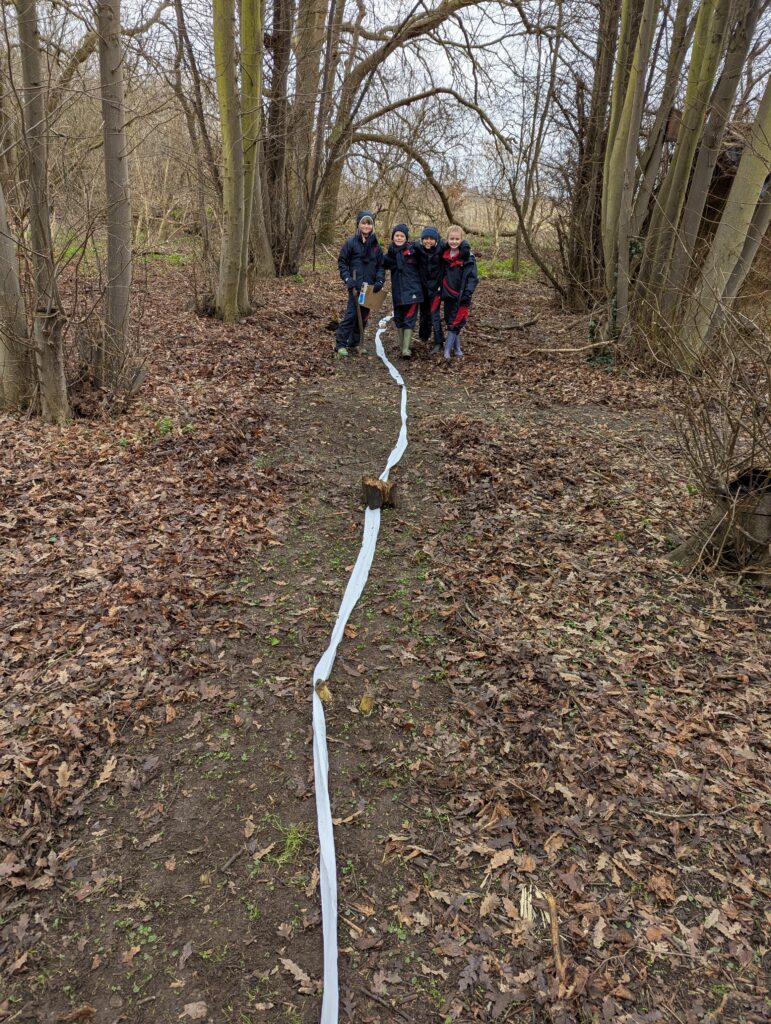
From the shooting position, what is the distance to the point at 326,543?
4.88 m

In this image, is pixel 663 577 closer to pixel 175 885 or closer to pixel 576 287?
pixel 175 885

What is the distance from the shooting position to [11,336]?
606cm

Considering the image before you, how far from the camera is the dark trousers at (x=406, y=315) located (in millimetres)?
9031

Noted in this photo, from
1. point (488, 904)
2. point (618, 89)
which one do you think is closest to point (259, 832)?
point (488, 904)

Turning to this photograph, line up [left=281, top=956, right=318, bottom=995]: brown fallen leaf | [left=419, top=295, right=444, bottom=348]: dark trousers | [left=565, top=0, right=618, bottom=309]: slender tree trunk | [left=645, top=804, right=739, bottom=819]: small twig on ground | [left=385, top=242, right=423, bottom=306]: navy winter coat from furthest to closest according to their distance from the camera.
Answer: [left=565, top=0, right=618, bottom=309]: slender tree trunk < [left=419, top=295, right=444, bottom=348]: dark trousers < [left=385, top=242, right=423, bottom=306]: navy winter coat < [left=645, top=804, right=739, bottom=819]: small twig on ground < [left=281, top=956, right=318, bottom=995]: brown fallen leaf

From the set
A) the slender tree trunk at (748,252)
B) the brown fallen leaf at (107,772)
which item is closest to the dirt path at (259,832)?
the brown fallen leaf at (107,772)

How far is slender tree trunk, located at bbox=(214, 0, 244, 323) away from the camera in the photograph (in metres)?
8.85

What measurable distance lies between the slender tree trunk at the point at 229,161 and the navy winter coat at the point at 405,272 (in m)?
2.76

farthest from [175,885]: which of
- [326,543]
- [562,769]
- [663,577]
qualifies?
[663,577]

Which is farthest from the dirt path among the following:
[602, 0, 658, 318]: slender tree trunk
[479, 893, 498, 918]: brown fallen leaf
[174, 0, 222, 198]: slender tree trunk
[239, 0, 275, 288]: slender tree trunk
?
[174, 0, 222, 198]: slender tree trunk

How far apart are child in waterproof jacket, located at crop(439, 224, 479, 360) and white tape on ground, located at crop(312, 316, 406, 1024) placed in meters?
4.73

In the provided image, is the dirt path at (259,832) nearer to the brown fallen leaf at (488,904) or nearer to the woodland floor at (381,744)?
the woodland floor at (381,744)

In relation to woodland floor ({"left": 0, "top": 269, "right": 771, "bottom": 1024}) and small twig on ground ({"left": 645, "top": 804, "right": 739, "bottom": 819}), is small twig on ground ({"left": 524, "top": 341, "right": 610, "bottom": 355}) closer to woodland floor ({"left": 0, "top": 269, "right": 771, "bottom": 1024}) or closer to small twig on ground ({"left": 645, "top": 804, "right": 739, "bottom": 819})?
woodland floor ({"left": 0, "top": 269, "right": 771, "bottom": 1024})

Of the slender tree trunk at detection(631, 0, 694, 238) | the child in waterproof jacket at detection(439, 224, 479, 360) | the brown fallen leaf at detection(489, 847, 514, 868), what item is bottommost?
the brown fallen leaf at detection(489, 847, 514, 868)
